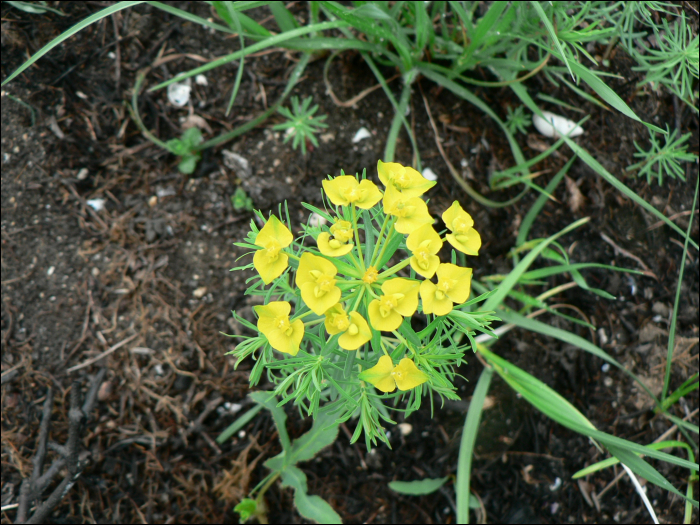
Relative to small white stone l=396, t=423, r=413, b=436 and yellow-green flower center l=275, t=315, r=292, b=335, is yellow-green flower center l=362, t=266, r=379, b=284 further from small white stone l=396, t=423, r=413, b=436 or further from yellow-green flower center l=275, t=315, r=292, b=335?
small white stone l=396, t=423, r=413, b=436

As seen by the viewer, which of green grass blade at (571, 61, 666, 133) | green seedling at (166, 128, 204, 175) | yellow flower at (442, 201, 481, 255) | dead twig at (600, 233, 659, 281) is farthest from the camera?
dead twig at (600, 233, 659, 281)

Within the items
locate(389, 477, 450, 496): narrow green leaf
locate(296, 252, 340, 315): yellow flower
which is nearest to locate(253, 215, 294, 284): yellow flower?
locate(296, 252, 340, 315): yellow flower

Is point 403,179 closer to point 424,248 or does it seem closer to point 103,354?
point 424,248

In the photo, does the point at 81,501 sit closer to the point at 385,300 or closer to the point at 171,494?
the point at 171,494

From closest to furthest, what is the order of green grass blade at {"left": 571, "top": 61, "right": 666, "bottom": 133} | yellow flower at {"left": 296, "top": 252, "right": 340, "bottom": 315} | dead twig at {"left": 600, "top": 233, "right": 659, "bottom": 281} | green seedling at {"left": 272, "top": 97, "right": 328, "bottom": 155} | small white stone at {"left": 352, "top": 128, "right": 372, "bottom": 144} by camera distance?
yellow flower at {"left": 296, "top": 252, "right": 340, "bottom": 315} → green grass blade at {"left": 571, "top": 61, "right": 666, "bottom": 133} → green seedling at {"left": 272, "top": 97, "right": 328, "bottom": 155} → small white stone at {"left": 352, "top": 128, "right": 372, "bottom": 144} → dead twig at {"left": 600, "top": 233, "right": 659, "bottom": 281}

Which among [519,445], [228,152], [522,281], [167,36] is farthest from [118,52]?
[519,445]

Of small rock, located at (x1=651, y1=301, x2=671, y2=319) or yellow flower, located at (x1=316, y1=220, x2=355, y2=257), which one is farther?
small rock, located at (x1=651, y1=301, x2=671, y2=319)

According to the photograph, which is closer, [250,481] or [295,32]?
[295,32]
